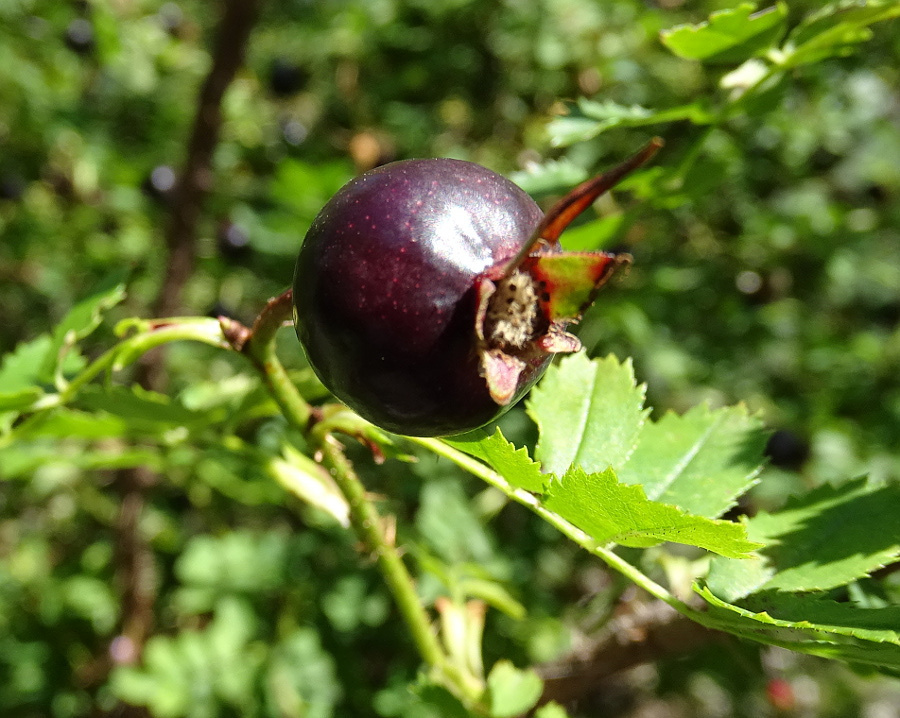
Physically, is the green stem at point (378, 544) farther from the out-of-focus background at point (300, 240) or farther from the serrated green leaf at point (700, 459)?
the out-of-focus background at point (300, 240)

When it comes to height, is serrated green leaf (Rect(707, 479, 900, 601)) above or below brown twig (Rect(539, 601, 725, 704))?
above

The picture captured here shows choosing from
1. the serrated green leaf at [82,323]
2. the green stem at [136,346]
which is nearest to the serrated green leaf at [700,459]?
the green stem at [136,346]

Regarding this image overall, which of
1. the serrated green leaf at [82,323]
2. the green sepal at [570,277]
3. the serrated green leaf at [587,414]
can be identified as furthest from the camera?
the serrated green leaf at [82,323]

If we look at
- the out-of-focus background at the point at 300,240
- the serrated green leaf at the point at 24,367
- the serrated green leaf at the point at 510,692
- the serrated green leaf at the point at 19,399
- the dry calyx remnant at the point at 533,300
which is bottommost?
the out-of-focus background at the point at 300,240

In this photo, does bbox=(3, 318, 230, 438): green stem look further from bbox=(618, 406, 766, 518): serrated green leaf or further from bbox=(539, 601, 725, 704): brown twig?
bbox=(539, 601, 725, 704): brown twig

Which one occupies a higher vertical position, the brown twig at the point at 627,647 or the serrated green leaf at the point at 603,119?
the serrated green leaf at the point at 603,119

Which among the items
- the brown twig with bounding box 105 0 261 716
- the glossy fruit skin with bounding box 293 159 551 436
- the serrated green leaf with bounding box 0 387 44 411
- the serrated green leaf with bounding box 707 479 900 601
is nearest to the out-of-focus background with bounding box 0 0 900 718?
the brown twig with bounding box 105 0 261 716
